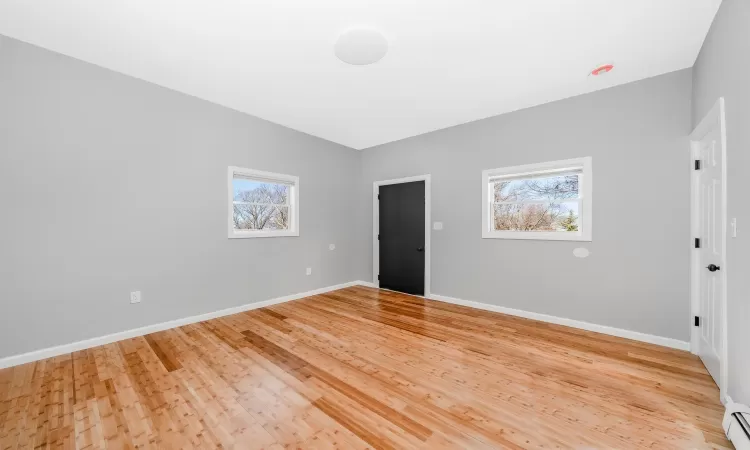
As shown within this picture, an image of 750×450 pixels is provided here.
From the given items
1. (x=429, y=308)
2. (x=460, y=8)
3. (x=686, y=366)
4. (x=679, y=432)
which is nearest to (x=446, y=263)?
(x=429, y=308)

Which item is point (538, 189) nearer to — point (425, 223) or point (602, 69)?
point (602, 69)

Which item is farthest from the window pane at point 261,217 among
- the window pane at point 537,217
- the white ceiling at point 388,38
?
the window pane at point 537,217

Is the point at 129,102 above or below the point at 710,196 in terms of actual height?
above

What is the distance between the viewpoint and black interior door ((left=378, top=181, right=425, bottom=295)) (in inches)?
188

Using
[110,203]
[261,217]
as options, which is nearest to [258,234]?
[261,217]

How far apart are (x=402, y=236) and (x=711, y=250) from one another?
3.57 m

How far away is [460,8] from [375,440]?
9.55 ft

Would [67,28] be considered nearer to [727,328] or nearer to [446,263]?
[446,263]

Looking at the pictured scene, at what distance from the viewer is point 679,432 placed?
160 cm

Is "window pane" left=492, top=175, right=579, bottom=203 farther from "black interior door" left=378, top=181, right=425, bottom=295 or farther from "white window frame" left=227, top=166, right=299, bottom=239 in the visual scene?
"white window frame" left=227, top=166, right=299, bottom=239

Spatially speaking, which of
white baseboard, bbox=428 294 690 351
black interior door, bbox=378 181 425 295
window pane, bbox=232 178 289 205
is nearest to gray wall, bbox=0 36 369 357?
window pane, bbox=232 178 289 205

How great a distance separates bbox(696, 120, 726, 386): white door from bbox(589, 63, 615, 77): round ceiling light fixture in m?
0.98

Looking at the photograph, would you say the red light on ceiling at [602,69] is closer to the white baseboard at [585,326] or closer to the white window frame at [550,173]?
the white window frame at [550,173]

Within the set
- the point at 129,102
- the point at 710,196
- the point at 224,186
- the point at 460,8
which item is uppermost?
the point at 460,8
